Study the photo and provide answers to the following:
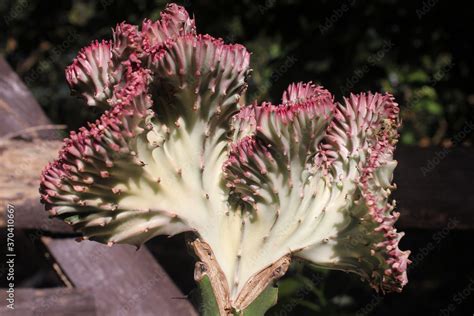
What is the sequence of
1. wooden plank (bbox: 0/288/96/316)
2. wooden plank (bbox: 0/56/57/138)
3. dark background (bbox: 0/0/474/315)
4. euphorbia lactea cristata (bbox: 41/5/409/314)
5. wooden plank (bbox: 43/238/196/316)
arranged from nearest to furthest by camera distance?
euphorbia lactea cristata (bbox: 41/5/409/314) → wooden plank (bbox: 0/288/96/316) → wooden plank (bbox: 43/238/196/316) → wooden plank (bbox: 0/56/57/138) → dark background (bbox: 0/0/474/315)

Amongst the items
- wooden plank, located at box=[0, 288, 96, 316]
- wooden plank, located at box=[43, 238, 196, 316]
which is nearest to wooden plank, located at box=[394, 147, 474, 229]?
wooden plank, located at box=[43, 238, 196, 316]

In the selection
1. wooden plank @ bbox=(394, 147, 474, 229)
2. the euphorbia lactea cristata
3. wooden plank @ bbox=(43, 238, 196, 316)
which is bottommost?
wooden plank @ bbox=(43, 238, 196, 316)

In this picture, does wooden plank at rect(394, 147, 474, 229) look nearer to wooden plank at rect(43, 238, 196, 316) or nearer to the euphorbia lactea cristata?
wooden plank at rect(43, 238, 196, 316)

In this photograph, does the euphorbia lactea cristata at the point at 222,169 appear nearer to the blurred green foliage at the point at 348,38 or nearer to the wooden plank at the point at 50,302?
the wooden plank at the point at 50,302

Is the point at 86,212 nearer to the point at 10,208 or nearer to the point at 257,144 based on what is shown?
the point at 257,144

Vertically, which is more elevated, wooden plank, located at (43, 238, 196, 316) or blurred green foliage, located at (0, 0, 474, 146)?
blurred green foliage, located at (0, 0, 474, 146)

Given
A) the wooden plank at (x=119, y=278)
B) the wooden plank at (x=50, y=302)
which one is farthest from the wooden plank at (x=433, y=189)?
the wooden plank at (x=50, y=302)

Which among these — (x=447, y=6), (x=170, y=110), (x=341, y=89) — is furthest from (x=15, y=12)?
(x=170, y=110)

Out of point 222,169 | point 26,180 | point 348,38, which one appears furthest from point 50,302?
point 348,38
